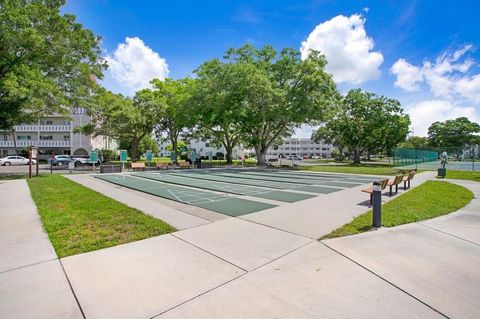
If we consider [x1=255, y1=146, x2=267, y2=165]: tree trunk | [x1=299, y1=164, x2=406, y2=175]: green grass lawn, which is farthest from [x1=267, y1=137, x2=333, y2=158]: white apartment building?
[x1=299, y1=164, x2=406, y2=175]: green grass lawn

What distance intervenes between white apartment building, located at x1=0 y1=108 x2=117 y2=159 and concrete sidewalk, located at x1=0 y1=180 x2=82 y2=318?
47111mm

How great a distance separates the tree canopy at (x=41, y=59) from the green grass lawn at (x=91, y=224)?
10.5m

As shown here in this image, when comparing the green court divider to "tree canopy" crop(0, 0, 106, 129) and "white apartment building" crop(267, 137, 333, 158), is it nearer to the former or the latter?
"tree canopy" crop(0, 0, 106, 129)

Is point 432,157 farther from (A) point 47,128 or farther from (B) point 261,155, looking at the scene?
(A) point 47,128

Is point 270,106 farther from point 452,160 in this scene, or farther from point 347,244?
point 452,160

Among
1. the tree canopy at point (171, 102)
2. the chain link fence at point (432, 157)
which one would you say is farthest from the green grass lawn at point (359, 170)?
the tree canopy at point (171, 102)

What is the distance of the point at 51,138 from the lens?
1855 inches

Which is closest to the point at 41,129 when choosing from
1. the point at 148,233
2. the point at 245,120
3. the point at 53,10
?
the point at 53,10

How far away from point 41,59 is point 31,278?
19.6m

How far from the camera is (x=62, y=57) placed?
58.2ft

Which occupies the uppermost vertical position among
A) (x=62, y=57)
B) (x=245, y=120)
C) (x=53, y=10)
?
(x=53, y=10)

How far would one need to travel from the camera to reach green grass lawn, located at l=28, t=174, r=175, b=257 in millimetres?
4777

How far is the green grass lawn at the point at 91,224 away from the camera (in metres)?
4.78

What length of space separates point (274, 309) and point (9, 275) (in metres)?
3.80
